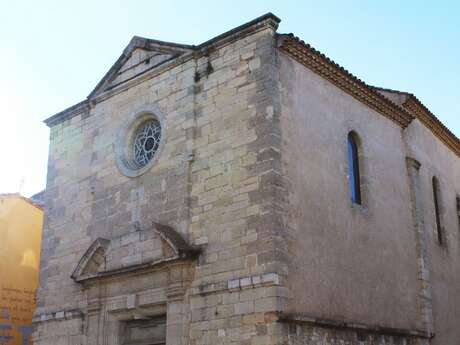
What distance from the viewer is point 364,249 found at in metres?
11.7

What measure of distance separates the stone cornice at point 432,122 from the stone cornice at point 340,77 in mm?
534

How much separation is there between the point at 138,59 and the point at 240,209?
4.57 meters

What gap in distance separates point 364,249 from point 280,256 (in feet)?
8.54

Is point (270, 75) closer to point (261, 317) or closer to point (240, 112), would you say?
point (240, 112)

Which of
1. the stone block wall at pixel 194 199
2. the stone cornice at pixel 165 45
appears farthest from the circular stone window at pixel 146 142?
the stone cornice at pixel 165 45

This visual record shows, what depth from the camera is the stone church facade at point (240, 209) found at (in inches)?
395

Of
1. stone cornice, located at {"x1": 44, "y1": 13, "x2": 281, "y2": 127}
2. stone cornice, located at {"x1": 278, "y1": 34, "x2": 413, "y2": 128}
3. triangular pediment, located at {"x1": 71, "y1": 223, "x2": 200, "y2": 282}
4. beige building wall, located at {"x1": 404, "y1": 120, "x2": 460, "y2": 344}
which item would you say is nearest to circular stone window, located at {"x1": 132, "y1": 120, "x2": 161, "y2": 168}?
stone cornice, located at {"x1": 44, "y1": 13, "x2": 281, "y2": 127}

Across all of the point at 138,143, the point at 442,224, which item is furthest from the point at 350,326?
the point at 442,224

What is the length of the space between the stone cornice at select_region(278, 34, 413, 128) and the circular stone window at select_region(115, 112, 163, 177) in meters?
2.94

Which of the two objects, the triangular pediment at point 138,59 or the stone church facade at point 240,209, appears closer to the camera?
the stone church facade at point 240,209

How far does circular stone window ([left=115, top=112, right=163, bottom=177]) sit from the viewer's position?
1243 cm

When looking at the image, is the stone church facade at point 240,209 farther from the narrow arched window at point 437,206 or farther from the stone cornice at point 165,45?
the narrow arched window at point 437,206

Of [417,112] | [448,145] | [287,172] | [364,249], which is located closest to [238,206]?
[287,172]

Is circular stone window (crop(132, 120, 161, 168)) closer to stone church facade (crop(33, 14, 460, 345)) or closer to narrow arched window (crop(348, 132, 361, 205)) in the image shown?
stone church facade (crop(33, 14, 460, 345))
